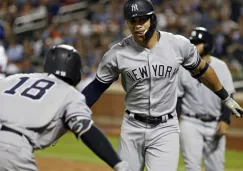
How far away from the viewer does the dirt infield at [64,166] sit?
1085cm

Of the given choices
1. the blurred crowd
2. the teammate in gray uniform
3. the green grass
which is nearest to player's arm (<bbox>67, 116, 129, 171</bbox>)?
the teammate in gray uniform

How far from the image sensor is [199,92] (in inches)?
307

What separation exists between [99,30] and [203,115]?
10384 mm

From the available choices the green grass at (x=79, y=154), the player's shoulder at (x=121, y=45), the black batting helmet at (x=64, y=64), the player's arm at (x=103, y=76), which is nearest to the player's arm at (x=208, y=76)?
the player's shoulder at (x=121, y=45)

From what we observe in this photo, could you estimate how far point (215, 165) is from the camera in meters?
7.84

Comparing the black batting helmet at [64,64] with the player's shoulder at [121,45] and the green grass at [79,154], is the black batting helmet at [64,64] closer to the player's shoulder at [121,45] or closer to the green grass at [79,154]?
the player's shoulder at [121,45]

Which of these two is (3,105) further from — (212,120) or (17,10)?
(17,10)

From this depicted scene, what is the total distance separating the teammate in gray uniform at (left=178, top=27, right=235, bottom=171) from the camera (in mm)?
7684

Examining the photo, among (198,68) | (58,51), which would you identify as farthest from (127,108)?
(58,51)

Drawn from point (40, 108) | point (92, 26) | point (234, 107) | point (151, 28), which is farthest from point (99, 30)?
point (40, 108)

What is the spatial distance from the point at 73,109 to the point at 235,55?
10577 millimetres

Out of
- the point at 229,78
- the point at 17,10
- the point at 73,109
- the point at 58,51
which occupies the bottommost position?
the point at 17,10

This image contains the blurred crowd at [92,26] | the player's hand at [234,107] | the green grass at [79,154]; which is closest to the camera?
the player's hand at [234,107]

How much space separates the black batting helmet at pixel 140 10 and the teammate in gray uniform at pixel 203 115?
201 centimetres
